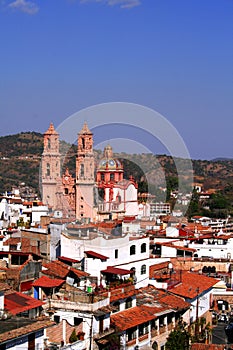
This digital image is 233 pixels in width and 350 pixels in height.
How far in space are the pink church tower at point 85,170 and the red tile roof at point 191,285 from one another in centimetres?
2363

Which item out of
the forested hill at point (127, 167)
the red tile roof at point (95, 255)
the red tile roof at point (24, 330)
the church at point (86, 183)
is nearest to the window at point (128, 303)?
the red tile roof at point (95, 255)

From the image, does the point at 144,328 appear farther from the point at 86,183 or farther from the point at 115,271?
the point at 86,183

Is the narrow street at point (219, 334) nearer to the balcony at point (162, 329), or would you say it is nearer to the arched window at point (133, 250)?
the balcony at point (162, 329)

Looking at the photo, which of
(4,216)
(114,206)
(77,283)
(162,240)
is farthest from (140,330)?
(114,206)

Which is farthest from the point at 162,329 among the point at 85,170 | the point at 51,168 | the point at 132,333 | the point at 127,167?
the point at 127,167

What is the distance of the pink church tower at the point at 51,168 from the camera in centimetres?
4639

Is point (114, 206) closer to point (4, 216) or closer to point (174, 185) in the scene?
point (4, 216)

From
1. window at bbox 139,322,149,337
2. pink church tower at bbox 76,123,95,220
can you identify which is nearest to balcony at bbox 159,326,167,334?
window at bbox 139,322,149,337

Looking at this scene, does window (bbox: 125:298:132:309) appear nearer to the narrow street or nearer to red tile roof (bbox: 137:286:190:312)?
red tile roof (bbox: 137:286:190:312)

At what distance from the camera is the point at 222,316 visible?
21844 millimetres

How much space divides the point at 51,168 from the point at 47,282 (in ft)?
106

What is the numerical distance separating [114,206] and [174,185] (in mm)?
19166

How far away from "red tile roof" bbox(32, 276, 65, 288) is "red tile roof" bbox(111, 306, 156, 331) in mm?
1269

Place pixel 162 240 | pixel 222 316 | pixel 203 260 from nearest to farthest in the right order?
pixel 222 316 < pixel 203 260 < pixel 162 240
